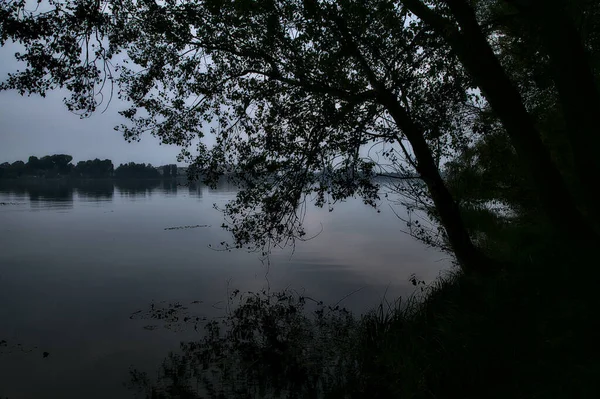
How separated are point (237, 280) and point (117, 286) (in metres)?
4.31

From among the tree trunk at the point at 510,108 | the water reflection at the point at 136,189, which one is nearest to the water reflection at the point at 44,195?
the water reflection at the point at 136,189

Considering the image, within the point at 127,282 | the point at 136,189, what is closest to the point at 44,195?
the point at 136,189

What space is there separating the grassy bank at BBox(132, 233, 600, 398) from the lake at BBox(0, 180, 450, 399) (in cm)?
129

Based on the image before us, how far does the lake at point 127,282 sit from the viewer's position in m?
8.59

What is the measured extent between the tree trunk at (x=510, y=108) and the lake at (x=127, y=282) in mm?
6923

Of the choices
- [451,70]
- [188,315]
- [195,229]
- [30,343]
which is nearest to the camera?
[451,70]

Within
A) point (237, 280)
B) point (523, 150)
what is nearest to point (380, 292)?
point (237, 280)

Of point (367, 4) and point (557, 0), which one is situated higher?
point (367, 4)

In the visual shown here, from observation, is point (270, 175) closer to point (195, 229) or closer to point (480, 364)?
point (480, 364)

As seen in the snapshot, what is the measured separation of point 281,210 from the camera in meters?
8.86

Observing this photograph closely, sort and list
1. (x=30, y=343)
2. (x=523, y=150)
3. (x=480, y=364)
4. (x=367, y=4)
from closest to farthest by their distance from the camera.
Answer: (x=480, y=364)
(x=523, y=150)
(x=367, y=4)
(x=30, y=343)

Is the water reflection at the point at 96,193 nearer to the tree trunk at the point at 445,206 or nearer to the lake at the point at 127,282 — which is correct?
the lake at the point at 127,282

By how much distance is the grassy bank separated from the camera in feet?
15.6

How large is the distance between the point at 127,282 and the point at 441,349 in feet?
41.9
